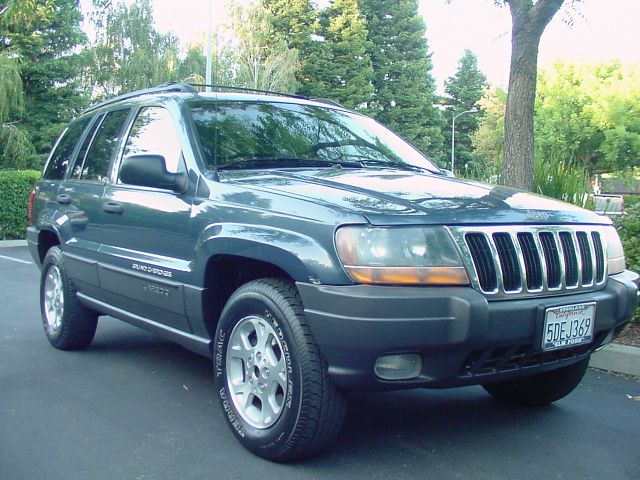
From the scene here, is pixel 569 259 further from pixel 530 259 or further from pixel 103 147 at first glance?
pixel 103 147

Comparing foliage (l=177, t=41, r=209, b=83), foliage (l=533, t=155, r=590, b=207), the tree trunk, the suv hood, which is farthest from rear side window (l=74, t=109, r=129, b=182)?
foliage (l=177, t=41, r=209, b=83)

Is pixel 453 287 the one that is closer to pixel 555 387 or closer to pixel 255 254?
pixel 255 254

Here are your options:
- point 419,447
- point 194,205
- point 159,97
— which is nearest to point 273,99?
point 159,97

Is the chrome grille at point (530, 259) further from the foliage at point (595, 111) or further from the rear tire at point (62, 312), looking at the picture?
the foliage at point (595, 111)

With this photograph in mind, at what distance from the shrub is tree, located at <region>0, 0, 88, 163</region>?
23.8m

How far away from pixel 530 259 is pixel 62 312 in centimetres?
368

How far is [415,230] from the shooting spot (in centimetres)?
302

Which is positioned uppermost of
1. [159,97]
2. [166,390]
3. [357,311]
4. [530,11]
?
[530,11]

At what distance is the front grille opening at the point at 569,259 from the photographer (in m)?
3.40

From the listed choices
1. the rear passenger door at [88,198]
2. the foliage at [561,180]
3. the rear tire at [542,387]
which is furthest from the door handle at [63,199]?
the foliage at [561,180]

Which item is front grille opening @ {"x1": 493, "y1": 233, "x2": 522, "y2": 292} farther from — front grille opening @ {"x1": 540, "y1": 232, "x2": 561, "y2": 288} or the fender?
the fender

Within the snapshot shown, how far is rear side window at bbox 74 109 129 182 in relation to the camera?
5.00 metres

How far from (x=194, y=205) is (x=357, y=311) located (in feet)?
4.35

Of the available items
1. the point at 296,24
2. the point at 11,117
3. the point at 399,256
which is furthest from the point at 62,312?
the point at 296,24
